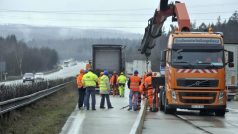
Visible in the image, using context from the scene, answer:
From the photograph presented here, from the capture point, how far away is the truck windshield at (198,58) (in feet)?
70.8

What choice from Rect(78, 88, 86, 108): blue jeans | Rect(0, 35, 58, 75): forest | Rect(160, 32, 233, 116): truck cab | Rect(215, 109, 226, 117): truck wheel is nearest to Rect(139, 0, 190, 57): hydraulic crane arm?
Rect(160, 32, 233, 116): truck cab

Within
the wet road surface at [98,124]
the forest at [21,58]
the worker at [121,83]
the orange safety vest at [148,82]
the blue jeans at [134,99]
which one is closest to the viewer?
the wet road surface at [98,124]

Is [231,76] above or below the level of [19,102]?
above

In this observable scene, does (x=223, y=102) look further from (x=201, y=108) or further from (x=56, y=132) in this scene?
(x=56, y=132)

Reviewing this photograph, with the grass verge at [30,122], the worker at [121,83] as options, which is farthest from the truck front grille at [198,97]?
the worker at [121,83]

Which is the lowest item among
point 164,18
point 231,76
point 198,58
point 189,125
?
point 189,125

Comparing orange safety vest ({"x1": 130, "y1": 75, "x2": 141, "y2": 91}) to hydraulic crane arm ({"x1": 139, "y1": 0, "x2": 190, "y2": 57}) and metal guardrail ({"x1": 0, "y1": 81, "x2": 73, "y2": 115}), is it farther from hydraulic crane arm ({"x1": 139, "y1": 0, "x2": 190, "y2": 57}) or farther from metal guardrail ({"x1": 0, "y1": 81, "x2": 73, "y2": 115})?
metal guardrail ({"x1": 0, "y1": 81, "x2": 73, "y2": 115})

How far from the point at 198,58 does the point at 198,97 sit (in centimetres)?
153

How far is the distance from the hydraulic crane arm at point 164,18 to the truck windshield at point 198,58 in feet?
8.31

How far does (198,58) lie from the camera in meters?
21.7

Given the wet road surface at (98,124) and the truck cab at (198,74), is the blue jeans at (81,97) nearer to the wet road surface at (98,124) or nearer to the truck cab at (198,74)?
the wet road surface at (98,124)

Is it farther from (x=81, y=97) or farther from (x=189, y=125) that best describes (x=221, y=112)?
(x=81, y=97)

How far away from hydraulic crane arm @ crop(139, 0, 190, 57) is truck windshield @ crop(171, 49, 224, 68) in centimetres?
253

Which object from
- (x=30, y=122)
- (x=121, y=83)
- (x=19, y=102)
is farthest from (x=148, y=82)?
(x=121, y=83)
